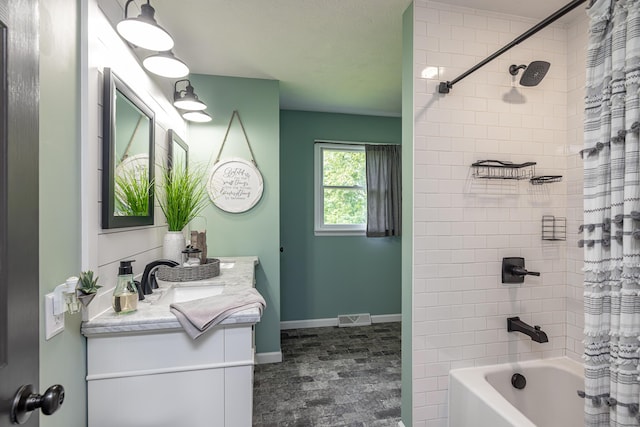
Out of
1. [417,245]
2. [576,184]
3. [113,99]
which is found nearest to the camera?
[113,99]

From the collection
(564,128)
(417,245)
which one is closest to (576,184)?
(564,128)

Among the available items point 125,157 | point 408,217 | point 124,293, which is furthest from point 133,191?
point 408,217

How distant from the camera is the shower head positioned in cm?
169

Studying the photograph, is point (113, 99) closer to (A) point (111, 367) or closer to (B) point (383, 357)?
(A) point (111, 367)

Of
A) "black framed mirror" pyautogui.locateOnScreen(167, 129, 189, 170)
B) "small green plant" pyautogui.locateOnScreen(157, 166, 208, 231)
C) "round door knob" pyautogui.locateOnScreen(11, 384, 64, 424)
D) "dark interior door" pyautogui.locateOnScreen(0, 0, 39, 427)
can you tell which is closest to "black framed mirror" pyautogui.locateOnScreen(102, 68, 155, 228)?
"small green plant" pyautogui.locateOnScreen(157, 166, 208, 231)

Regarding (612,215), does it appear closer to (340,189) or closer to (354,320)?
(340,189)

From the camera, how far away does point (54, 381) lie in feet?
3.15

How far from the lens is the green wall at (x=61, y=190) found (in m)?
0.93

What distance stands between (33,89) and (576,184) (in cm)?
253

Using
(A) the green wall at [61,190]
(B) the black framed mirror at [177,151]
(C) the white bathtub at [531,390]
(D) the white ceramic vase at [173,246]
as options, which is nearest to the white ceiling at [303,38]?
(B) the black framed mirror at [177,151]

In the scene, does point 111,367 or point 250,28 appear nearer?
point 111,367

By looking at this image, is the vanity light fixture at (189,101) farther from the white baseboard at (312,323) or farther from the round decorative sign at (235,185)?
the white baseboard at (312,323)

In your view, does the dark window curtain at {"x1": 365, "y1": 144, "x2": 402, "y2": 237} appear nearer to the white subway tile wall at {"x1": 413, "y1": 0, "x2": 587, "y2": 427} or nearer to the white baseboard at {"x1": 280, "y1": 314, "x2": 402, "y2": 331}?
the white baseboard at {"x1": 280, "y1": 314, "x2": 402, "y2": 331}

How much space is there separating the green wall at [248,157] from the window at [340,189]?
1.01 m
